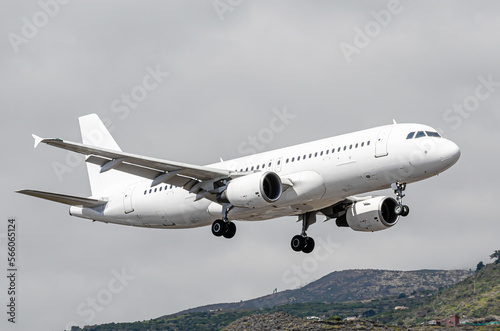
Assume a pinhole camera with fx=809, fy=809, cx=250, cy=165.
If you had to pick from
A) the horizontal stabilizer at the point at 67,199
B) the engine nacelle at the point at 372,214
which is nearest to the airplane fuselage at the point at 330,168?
the engine nacelle at the point at 372,214

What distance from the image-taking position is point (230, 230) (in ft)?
168

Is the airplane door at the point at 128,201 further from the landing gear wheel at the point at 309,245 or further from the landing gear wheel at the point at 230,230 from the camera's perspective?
the landing gear wheel at the point at 309,245

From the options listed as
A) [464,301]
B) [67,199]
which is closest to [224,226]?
[67,199]

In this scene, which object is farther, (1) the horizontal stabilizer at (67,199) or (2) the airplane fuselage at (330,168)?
(1) the horizontal stabilizer at (67,199)

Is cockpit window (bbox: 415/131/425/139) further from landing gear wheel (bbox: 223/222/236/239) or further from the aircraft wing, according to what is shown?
landing gear wheel (bbox: 223/222/236/239)

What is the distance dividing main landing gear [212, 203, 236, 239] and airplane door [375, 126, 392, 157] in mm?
10423

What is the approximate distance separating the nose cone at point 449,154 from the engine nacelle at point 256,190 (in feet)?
31.0

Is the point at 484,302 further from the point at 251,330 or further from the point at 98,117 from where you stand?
the point at 98,117

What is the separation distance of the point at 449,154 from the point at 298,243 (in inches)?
595

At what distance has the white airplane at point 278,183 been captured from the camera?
44719 mm

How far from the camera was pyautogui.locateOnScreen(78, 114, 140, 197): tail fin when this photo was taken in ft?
196

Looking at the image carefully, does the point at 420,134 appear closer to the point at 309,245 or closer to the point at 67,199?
the point at 309,245

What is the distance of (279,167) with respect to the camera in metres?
49.2

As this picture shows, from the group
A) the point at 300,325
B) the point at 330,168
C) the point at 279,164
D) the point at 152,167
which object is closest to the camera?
the point at 330,168
